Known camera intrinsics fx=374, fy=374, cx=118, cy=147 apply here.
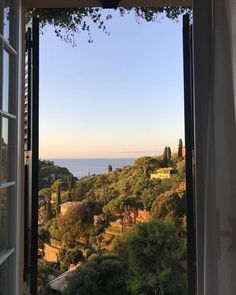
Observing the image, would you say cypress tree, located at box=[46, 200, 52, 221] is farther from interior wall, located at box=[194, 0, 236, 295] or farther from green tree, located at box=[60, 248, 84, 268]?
interior wall, located at box=[194, 0, 236, 295]

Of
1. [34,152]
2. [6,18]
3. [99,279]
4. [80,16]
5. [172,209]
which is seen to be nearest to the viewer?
[6,18]

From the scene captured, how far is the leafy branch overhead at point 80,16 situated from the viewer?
244 cm

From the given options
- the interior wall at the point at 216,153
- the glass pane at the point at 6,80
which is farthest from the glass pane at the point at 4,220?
the interior wall at the point at 216,153

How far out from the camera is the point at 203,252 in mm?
1619

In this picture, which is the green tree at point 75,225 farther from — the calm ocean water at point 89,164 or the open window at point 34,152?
the open window at point 34,152

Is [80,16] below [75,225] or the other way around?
the other way around

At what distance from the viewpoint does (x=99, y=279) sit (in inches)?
107

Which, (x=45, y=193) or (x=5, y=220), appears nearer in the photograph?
(x=5, y=220)

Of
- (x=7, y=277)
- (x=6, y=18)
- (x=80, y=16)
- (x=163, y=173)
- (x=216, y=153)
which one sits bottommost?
(x=7, y=277)

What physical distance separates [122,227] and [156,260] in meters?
0.39

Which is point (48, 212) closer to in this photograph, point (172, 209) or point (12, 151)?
point (172, 209)

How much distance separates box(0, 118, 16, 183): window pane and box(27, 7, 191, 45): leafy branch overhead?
888 millimetres

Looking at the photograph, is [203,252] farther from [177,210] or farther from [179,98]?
[179,98]

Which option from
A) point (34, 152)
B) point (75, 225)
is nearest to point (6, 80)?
point (34, 152)
